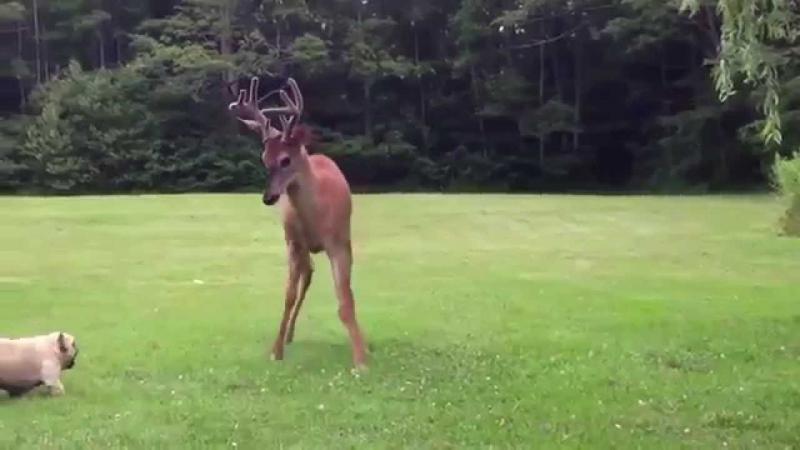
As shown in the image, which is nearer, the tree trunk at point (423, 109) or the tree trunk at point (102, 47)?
the tree trunk at point (423, 109)

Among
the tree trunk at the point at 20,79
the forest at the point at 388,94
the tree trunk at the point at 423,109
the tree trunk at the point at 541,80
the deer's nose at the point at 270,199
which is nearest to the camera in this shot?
the deer's nose at the point at 270,199

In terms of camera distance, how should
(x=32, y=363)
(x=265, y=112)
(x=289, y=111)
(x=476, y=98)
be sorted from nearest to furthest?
1. (x=32, y=363)
2. (x=289, y=111)
3. (x=265, y=112)
4. (x=476, y=98)

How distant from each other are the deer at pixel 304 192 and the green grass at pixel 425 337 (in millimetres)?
625

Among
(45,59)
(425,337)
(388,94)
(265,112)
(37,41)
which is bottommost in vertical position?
(425,337)

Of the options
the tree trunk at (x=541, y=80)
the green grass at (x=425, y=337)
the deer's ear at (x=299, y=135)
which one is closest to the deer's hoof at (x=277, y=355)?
the green grass at (x=425, y=337)

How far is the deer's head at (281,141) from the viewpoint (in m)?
8.98

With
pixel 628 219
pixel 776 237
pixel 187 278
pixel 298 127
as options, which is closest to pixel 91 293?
pixel 187 278

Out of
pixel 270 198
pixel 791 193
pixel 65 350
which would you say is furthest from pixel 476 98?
pixel 65 350

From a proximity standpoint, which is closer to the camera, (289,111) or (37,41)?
(289,111)

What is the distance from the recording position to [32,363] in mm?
7988

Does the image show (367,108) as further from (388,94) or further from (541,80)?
(541,80)

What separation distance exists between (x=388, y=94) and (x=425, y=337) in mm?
35181

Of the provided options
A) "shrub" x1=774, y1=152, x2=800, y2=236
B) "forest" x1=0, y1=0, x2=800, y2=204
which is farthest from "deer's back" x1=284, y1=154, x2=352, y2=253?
"forest" x1=0, y1=0, x2=800, y2=204

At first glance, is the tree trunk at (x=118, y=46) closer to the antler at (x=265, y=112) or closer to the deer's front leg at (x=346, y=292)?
the antler at (x=265, y=112)
